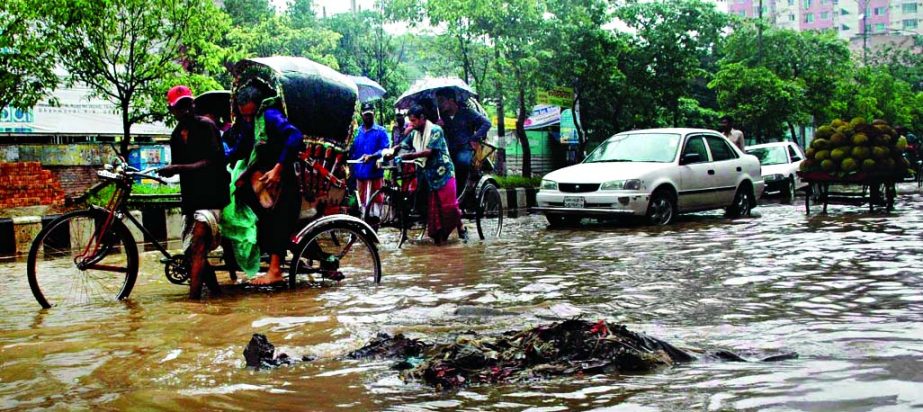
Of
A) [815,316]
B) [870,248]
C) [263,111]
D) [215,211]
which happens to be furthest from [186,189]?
[870,248]

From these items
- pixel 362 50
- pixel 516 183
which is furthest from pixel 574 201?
pixel 362 50

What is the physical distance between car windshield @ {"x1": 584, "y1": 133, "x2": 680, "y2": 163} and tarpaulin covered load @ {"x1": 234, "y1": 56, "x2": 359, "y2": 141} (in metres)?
7.10

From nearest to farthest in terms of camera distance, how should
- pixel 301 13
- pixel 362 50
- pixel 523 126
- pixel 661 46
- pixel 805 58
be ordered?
pixel 523 126 < pixel 661 46 < pixel 805 58 < pixel 362 50 < pixel 301 13

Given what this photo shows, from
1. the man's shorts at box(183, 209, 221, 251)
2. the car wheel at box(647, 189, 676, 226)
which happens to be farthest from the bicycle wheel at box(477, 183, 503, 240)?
the man's shorts at box(183, 209, 221, 251)

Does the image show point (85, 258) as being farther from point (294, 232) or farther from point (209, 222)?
point (294, 232)

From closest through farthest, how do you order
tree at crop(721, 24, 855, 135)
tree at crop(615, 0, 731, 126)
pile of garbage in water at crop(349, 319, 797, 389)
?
pile of garbage in water at crop(349, 319, 797, 389) < tree at crop(615, 0, 731, 126) < tree at crop(721, 24, 855, 135)

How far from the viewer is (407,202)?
11.0m

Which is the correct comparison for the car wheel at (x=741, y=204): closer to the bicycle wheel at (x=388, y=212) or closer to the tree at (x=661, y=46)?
the bicycle wheel at (x=388, y=212)

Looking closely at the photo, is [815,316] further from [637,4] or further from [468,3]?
[637,4]

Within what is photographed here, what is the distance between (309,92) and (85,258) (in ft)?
7.34

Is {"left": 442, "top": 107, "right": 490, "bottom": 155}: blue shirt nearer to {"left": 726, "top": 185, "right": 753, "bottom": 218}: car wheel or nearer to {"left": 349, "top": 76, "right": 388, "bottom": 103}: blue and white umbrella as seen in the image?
{"left": 726, "top": 185, "right": 753, "bottom": 218}: car wheel

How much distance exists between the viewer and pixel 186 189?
693 centimetres

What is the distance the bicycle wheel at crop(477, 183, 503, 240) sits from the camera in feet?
38.5

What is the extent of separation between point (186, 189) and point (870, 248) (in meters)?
6.76
